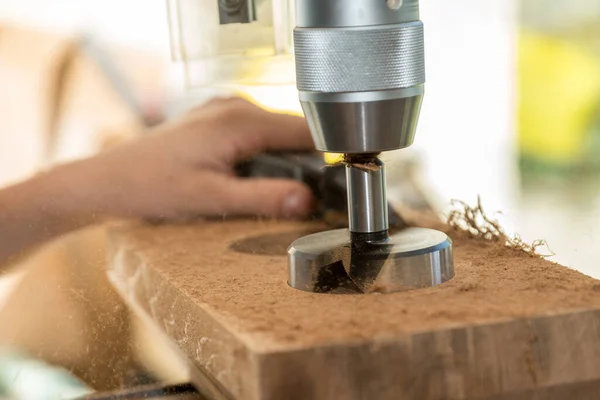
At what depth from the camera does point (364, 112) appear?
Answer: 17.5 inches

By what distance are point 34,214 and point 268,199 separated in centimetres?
19

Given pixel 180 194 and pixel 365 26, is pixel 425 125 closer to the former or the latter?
pixel 180 194

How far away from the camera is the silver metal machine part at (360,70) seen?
43 centimetres

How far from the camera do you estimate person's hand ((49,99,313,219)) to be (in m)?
0.66

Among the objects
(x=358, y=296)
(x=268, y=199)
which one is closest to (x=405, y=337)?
A: (x=358, y=296)

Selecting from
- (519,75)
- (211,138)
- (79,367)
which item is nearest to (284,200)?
(211,138)

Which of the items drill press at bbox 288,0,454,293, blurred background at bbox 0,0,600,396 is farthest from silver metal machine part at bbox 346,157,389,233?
blurred background at bbox 0,0,600,396

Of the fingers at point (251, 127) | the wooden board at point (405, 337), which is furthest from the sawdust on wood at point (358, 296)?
the fingers at point (251, 127)

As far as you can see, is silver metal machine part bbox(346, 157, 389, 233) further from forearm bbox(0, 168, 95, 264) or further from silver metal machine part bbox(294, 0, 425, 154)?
forearm bbox(0, 168, 95, 264)

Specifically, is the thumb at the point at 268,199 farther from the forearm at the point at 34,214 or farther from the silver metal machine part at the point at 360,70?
the silver metal machine part at the point at 360,70

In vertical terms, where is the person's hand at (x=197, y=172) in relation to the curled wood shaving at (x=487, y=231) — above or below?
above

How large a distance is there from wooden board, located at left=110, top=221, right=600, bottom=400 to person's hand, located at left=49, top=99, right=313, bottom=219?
198 mm

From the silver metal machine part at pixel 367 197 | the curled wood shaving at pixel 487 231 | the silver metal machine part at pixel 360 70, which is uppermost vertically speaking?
the silver metal machine part at pixel 360 70

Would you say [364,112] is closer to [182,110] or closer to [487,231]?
[487,231]
